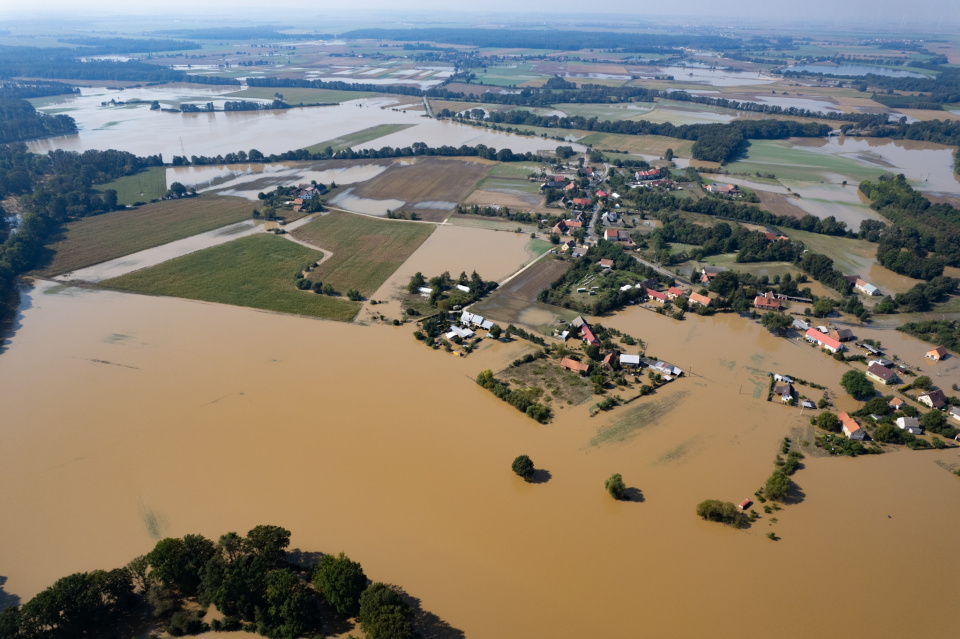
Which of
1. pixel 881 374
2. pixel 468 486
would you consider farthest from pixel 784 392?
pixel 468 486

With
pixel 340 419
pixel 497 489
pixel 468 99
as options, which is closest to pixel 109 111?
pixel 468 99

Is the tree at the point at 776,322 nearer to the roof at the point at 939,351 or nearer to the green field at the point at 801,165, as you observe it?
the roof at the point at 939,351

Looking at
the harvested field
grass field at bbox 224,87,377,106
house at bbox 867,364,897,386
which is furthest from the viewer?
grass field at bbox 224,87,377,106

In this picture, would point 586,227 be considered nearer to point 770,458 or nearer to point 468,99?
point 770,458

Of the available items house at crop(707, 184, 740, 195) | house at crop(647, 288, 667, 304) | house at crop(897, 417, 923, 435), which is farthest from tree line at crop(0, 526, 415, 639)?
house at crop(707, 184, 740, 195)

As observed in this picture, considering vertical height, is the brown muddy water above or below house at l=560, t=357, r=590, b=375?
below

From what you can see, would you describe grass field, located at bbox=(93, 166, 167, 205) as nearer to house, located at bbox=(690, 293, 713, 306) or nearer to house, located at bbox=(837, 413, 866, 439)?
house, located at bbox=(690, 293, 713, 306)
